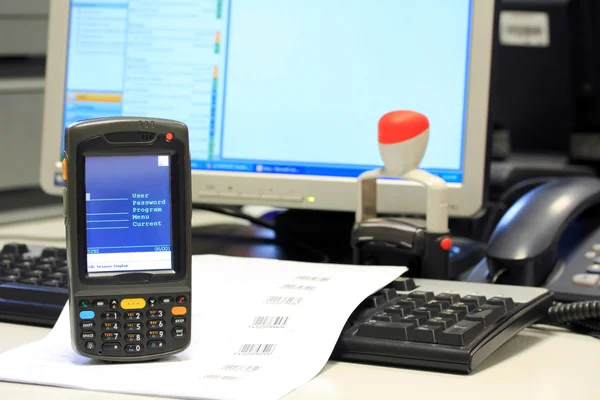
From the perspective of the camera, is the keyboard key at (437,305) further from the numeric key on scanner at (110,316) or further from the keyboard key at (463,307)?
the numeric key on scanner at (110,316)

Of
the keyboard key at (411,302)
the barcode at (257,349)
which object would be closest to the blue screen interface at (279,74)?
the keyboard key at (411,302)

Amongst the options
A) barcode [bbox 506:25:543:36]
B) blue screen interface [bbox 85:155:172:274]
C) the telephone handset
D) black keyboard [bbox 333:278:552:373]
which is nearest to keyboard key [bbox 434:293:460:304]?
black keyboard [bbox 333:278:552:373]

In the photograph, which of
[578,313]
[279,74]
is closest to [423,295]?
[578,313]

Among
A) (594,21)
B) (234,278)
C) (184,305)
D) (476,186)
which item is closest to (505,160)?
(594,21)

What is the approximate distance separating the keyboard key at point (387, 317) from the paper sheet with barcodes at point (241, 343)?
0.7 inches

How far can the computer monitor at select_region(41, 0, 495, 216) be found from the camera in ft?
2.85

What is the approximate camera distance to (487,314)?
2.15 ft

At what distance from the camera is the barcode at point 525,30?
1812 mm

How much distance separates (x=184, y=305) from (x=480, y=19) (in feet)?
1.37

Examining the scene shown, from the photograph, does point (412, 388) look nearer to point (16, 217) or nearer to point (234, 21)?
point (234, 21)

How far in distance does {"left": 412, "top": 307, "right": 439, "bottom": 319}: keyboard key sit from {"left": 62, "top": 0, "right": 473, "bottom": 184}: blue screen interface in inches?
9.1

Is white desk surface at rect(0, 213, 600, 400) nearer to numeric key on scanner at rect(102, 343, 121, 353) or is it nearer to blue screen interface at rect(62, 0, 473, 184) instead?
numeric key on scanner at rect(102, 343, 121, 353)

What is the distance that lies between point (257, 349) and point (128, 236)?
0.39 feet

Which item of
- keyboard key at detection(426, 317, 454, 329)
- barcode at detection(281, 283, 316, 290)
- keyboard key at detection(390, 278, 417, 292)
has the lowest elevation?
keyboard key at detection(426, 317, 454, 329)
